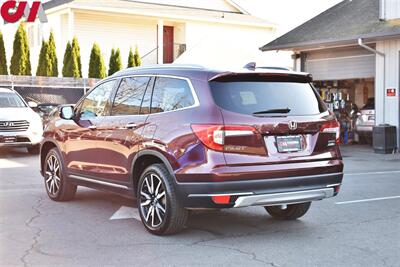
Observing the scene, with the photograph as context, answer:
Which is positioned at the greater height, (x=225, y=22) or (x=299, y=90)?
(x=225, y=22)

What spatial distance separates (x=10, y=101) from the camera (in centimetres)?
→ 1625

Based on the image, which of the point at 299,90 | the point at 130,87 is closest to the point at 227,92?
the point at 299,90

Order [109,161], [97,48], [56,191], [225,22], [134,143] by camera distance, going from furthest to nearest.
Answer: [225,22] → [97,48] → [56,191] → [109,161] → [134,143]

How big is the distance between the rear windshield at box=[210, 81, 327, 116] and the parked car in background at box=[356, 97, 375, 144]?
13.4 m

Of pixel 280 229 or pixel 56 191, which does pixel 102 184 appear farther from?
pixel 280 229

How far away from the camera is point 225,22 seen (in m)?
32.2

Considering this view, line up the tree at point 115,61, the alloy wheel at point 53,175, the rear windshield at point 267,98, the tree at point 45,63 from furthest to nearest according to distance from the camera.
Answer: the tree at point 115,61
the tree at point 45,63
the alloy wheel at point 53,175
the rear windshield at point 267,98

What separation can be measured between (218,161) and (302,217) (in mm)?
2075

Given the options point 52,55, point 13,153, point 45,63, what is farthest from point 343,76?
point 45,63

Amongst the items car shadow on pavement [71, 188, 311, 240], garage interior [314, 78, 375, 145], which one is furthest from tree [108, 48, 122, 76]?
car shadow on pavement [71, 188, 311, 240]

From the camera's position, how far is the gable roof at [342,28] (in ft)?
57.8

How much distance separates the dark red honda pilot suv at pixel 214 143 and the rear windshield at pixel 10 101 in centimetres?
936

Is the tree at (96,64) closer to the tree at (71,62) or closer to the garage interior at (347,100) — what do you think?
the tree at (71,62)

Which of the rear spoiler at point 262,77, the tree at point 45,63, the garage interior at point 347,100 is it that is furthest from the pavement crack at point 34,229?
the tree at point 45,63
